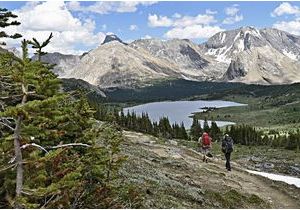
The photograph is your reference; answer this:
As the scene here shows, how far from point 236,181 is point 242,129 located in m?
126

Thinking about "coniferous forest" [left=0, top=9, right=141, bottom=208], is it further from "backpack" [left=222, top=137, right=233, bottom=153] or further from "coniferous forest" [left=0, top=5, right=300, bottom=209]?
"backpack" [left=222, top=137, right=233, bottom=153]

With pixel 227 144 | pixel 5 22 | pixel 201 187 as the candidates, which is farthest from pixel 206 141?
pixel 5 22

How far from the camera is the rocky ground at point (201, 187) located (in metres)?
26.1

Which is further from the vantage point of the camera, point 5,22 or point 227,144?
point 227,144

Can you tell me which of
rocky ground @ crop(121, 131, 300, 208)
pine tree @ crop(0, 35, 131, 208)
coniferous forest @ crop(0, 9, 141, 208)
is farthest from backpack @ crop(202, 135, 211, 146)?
pine tree @ crop(0, 35, 131, 208)

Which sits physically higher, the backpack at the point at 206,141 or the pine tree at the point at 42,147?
the pine tree at the point at 42,147

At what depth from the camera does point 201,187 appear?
31.8 meters

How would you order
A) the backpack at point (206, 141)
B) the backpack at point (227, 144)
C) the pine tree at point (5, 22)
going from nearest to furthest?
1. the pine tree at point (5, 22)
2. the backpack at point (227, 144)
3. the backpack at point (206, 141)

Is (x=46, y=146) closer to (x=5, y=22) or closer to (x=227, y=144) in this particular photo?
(x=5, y=22)

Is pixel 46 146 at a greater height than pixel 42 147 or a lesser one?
lesser

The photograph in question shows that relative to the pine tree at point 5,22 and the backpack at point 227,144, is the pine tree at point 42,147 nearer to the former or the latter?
the pine tree at point 5,22

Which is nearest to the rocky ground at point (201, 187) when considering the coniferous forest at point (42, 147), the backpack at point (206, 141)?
the backpack at point (206, 141)

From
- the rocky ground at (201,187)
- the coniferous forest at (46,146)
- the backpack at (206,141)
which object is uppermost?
the coniferous forest at (46,146)

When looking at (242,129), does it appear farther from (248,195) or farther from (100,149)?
(100,149)
